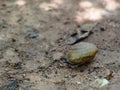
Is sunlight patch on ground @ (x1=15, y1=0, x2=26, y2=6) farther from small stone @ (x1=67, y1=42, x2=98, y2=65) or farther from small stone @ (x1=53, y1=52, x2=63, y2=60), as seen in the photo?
small stone @ (x1=67, y1=42, x2=98, y2=65)

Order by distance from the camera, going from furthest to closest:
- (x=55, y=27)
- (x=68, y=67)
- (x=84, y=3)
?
(x=84, y=3) → (x=55, y=27) → (x=68, y=67)

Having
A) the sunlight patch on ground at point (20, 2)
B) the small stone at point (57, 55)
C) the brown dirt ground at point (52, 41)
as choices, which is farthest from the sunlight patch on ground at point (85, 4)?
the small stone at point (57, 55)

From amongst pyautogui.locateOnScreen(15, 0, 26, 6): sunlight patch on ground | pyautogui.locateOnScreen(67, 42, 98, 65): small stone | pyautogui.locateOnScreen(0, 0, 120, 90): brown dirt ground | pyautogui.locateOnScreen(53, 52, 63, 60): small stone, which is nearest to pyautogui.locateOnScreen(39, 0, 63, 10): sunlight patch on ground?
pyautogui.locateOnScreen(0, 0, 120, 90): brown dirt ground

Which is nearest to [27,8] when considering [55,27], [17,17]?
[17,17]

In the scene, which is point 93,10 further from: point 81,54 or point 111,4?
point 81,54

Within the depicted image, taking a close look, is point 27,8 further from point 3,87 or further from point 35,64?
point 3,87
